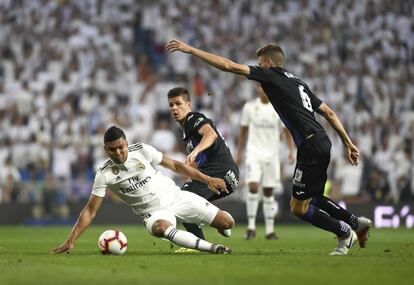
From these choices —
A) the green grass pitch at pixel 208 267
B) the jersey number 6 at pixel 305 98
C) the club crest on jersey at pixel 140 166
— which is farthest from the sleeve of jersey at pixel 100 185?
the jersey number 6 at pixel 305 98

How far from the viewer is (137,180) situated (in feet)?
37.2

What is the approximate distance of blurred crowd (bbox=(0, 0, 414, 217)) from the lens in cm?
2484

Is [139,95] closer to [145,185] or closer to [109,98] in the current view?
[109,98]

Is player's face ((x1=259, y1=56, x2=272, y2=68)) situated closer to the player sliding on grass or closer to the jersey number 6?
the player sliding on grass

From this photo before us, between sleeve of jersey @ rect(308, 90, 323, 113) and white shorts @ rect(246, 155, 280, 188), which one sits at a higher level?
sleeve of jersey @ rect(308, 90, 323, 113)

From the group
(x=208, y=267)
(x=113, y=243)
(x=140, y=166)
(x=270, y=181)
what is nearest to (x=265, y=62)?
(x=140, y=166)

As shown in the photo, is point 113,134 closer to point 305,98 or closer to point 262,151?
point 305,98

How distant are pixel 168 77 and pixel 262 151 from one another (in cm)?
1063

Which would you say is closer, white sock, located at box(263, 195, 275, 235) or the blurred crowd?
white sock, located at box(263, 195, 275, 235)

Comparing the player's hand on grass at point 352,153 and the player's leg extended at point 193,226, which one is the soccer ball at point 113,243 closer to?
the player's leg extended at point 193,226

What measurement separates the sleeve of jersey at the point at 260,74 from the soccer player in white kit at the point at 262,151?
20.8 feet

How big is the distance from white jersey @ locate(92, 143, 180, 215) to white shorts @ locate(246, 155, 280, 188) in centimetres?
591

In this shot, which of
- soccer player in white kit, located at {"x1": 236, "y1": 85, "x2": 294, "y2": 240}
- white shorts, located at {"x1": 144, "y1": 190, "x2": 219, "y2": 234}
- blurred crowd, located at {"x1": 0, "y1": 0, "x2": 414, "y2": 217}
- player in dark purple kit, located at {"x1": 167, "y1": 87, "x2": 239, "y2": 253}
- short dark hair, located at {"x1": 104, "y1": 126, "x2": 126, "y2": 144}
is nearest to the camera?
short dark hair, located at {"x1": 104, "y1": 126, "x2": 126, "y2": 144}

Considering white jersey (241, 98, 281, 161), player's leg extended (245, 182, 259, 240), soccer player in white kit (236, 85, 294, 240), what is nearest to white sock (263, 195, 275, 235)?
soccer player in white kit (236, 85, 294, 240)
